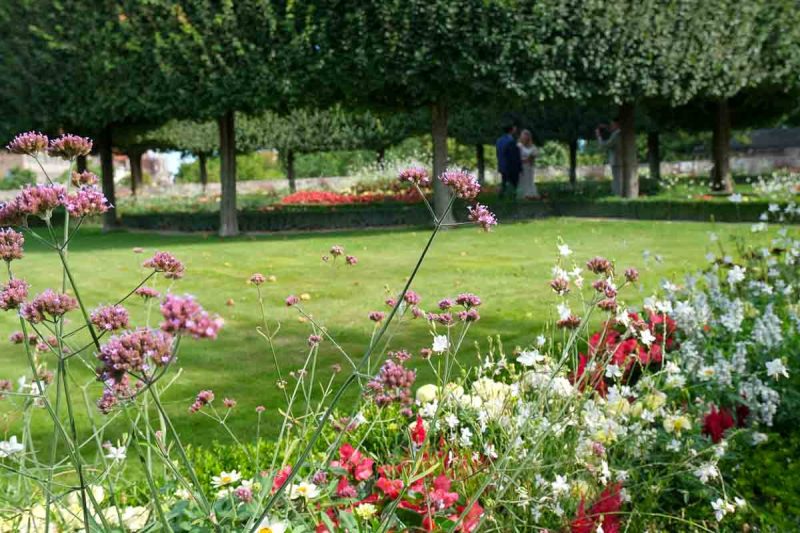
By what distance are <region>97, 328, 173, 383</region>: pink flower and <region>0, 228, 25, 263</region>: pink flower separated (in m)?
0.60

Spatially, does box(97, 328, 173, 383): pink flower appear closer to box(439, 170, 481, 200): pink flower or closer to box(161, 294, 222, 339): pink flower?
box(161, 294, 222, 339): pink flower

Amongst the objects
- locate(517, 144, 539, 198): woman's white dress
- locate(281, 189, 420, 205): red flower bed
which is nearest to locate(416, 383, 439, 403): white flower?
locate(517, 144, 539, 198): woman's white dress

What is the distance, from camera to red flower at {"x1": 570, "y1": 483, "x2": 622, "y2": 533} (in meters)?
2.47

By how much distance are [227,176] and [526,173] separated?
778cm

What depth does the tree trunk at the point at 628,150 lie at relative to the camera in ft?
61.4

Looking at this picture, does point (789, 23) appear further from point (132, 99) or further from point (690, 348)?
point (690, 348)

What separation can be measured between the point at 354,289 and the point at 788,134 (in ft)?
193

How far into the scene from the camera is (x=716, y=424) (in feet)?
10.1

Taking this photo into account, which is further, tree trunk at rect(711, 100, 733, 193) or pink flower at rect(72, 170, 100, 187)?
tree trunk at rect(711, 100, 733, 193)

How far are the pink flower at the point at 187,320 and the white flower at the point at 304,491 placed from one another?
3.30 feet

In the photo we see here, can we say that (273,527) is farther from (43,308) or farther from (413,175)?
(413,175)

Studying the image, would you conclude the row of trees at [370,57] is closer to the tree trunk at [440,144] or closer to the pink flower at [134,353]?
the tree trunk at [440,144]

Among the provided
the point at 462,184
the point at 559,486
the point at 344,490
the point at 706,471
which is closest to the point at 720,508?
the point at 706,471

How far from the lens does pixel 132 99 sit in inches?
659
